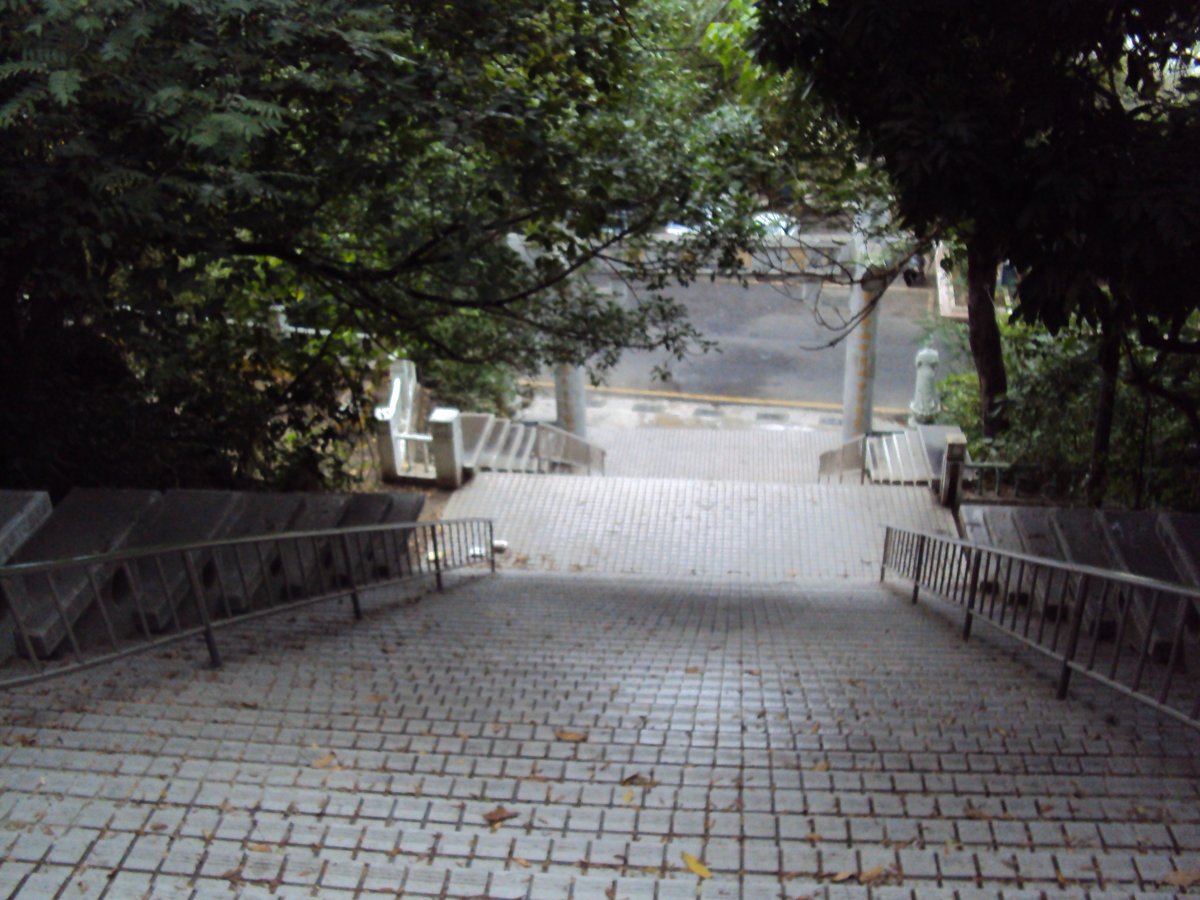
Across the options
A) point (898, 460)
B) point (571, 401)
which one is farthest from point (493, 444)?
point (898, 460)

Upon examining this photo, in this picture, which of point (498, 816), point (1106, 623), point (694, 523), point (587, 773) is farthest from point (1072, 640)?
point (694, 523)

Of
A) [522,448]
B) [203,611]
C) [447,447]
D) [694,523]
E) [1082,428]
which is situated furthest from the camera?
[522,448]

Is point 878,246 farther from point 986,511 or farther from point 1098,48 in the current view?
point 1098,48

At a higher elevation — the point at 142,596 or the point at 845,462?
the point at 845,462

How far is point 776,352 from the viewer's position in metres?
24.2

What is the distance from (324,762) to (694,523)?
919cm

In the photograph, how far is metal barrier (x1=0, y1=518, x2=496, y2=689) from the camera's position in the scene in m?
4.98

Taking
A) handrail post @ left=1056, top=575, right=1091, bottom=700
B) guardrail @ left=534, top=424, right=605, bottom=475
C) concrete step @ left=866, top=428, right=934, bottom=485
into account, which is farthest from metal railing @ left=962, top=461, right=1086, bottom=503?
handrail post @ left=1056, top=575, right=1091, bottom=700

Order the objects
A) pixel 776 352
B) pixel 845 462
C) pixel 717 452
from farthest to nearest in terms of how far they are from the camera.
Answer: pixel 776 352 < pixel 717 452 < pixel 845 462

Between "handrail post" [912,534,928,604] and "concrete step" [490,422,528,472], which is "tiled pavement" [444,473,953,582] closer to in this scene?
"concrete step" [490,422,528,472]

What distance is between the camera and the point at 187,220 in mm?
6477

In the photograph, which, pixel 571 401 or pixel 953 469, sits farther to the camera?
pixel 571 401

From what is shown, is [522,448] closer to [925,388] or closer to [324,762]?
[925,388]

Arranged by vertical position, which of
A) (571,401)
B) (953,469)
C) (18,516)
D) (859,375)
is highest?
(859,375)
